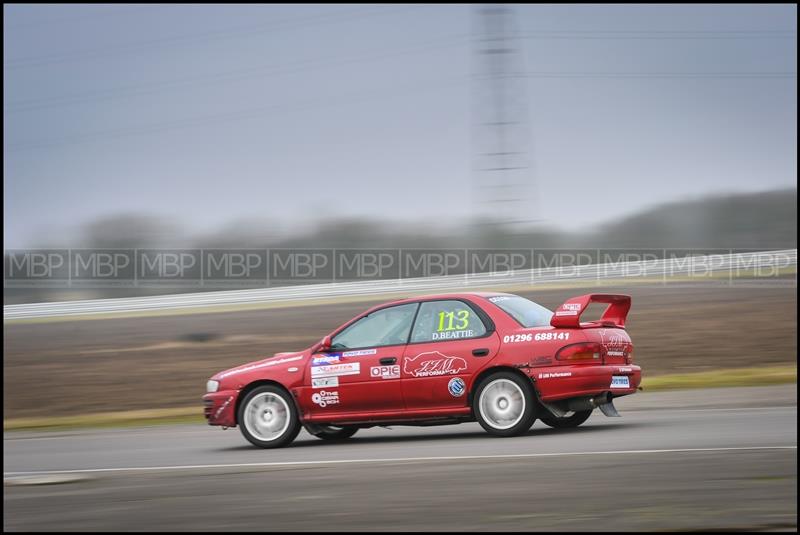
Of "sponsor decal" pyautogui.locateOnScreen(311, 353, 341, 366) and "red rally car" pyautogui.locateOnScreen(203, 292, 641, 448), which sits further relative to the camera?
"sponsor decal" pyautogui.locateOnScreen(311, 353, 341, 366)

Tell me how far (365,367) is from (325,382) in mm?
483

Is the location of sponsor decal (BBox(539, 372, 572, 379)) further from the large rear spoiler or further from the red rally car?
the large rear spoiler

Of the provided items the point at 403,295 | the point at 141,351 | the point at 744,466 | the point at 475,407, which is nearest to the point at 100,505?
the point at 475,407

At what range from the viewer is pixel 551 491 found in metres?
6.90

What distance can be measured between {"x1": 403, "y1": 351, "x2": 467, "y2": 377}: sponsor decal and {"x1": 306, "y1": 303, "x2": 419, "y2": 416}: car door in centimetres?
15

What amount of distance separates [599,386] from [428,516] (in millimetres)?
3982

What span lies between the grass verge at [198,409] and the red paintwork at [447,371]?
5.38 m

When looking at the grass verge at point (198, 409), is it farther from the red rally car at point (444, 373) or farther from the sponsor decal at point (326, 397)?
the sponsor decal at point (326, 397)

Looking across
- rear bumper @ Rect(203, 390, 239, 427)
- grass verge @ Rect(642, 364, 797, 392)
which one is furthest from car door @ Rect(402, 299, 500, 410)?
grass verge @ Rect(642, 364, 797, 392)

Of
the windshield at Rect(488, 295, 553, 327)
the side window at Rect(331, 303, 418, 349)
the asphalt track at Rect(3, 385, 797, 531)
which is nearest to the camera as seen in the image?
the asphalt track at Rect(3, 385, 797, 531)

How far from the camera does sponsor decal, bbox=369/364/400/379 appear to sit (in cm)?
1045

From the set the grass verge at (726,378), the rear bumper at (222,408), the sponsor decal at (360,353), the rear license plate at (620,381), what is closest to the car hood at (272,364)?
the rear bumper at (222,408)

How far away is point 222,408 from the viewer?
11.2 m

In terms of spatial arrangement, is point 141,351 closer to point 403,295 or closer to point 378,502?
point 403,295
